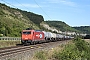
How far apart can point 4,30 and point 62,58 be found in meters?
43.9

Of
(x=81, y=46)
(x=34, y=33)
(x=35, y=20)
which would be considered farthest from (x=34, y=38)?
(x=35, y=20)

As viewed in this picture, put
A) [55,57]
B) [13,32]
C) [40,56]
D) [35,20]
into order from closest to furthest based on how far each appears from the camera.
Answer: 1. [40,56]
2. [55,57]
3. [13,32]
4. [35,20]

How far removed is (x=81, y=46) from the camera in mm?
39844

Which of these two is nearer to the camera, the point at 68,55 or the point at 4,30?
the point at 68,55

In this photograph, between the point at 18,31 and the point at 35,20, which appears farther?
the point at 35,20

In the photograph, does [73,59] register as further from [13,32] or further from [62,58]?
[13,32]

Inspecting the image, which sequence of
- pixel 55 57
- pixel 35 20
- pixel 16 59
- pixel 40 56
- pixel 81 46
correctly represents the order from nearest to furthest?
pixel 16 59 → pixel 40 56 → pixel 55 57 → pixel 81 46 → pixel 35 20

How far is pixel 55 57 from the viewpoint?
23094 millimetres

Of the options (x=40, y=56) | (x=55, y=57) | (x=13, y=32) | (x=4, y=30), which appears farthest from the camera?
(x=13, y=32)

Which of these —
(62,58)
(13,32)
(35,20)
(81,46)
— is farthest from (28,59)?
(35,20)

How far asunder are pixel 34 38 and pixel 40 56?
23345 mm

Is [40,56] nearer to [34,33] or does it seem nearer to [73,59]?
[73,59]

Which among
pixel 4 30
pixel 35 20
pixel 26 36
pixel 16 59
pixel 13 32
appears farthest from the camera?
pixel 35 20

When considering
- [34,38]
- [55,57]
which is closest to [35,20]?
[34,38]
